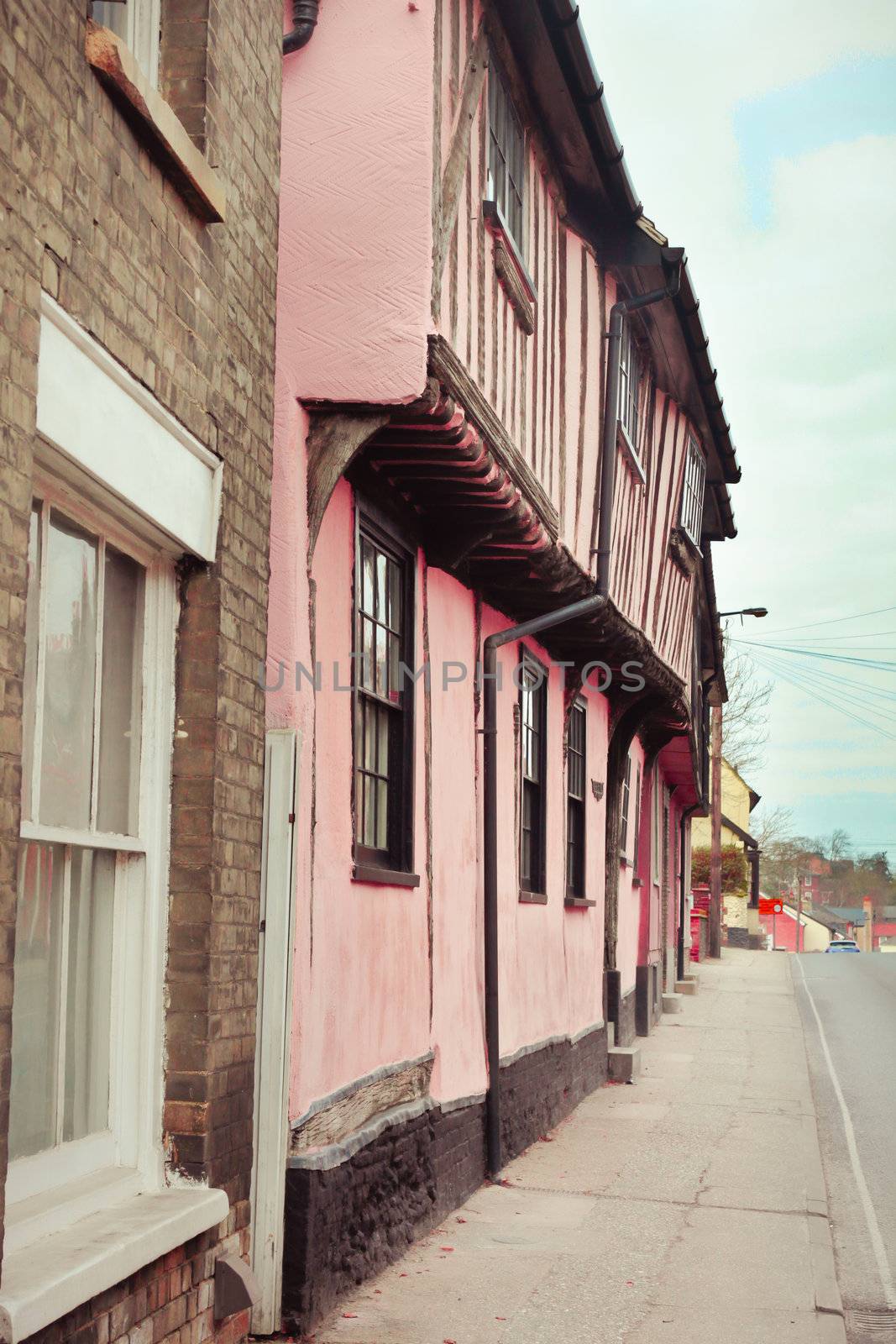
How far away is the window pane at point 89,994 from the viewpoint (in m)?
4.25

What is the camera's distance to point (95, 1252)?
3746 mm

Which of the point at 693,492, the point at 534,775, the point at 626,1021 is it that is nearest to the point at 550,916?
the point at 534,775

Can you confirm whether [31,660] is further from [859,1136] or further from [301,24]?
[859,1136]

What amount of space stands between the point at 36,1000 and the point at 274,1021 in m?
1.53

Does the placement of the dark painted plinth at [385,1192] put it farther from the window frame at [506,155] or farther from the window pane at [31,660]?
the window frame at [506,155]

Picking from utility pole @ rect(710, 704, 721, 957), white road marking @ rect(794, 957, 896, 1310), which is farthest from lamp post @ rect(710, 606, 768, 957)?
white road marking @ rect(794, 957, 896, 1310)

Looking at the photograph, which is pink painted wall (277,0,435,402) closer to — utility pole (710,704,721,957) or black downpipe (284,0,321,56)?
black downpipe (284,0,321,56)

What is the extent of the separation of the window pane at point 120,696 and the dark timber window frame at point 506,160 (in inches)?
143

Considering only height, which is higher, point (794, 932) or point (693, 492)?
point (693, 492)

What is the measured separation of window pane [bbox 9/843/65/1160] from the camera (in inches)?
154

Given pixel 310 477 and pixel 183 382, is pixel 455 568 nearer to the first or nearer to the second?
pixel 310 477

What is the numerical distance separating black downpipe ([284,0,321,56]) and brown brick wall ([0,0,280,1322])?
24.5 inches

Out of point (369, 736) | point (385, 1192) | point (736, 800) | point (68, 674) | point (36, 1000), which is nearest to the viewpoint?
point (36, 1000)

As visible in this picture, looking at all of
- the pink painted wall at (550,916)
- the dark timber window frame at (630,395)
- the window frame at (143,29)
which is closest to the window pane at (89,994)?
the window frame at (143,29)
